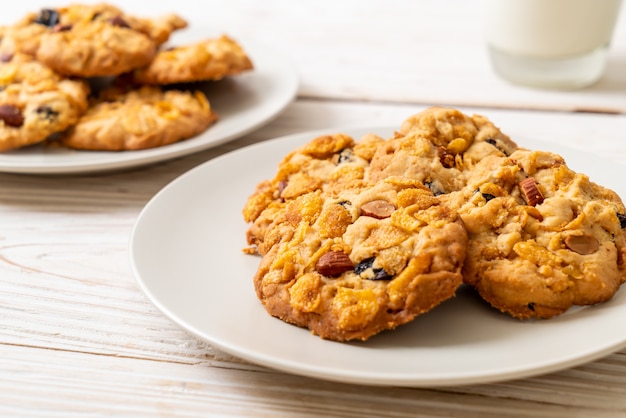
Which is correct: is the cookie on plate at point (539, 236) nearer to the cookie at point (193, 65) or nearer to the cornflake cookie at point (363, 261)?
the cornflake cookie at point (363, 261)

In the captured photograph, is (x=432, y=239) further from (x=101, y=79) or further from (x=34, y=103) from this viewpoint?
(x=101, y=79)

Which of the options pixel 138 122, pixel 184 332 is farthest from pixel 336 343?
pixel 138 122

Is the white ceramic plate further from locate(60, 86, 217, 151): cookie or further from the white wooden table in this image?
locate(60, 86, 217, 151): cookie

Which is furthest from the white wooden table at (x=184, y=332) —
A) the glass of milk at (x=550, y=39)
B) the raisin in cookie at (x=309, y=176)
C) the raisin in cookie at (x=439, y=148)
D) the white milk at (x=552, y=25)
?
the raisin in cookie at (x=439, y=148)

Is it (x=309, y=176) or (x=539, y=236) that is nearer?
(x=539, y=236)

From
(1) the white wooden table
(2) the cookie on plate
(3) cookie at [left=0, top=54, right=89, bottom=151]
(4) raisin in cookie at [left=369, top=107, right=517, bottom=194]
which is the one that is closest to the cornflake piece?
(2) the cookie on plate

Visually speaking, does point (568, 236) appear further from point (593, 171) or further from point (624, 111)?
point (624, 111)

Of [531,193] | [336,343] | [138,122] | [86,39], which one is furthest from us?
[86,39]
